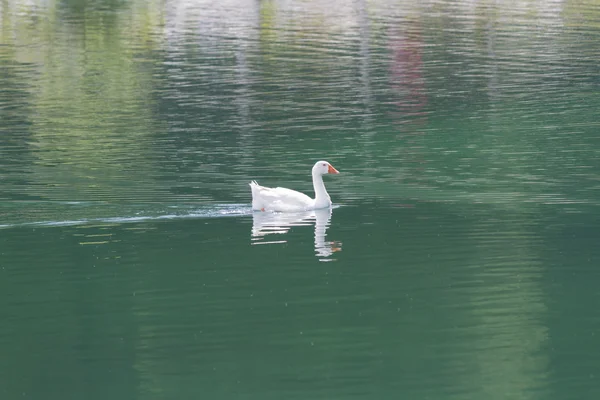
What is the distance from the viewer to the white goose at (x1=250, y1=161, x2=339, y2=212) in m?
26.1

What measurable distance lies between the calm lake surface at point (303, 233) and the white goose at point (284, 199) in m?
0.31

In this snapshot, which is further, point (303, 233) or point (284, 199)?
point (284, 199)

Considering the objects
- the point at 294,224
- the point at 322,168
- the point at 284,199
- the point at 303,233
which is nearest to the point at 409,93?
the point at 322,168

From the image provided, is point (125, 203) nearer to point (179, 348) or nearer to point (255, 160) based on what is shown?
point (255, 160)

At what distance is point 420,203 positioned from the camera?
2697 cm

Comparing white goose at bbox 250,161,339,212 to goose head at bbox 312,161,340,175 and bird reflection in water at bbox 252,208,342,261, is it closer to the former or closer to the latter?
bird reflection in water at bbox 252,208,342,261

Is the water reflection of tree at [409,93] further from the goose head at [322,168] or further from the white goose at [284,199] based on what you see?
the white goose at [284,199]

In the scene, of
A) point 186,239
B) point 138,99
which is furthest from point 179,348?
point 138,99

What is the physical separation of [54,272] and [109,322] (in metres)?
3.44

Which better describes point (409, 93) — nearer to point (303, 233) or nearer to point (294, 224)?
point (294, 224)

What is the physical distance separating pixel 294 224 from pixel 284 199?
106 centimetres

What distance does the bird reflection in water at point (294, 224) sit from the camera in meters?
22.7

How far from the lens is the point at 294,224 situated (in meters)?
25.6

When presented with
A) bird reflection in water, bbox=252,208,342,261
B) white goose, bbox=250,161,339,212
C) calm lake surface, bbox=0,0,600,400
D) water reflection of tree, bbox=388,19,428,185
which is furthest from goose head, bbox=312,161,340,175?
water reflection of tree, bbox=388,19,428,185
